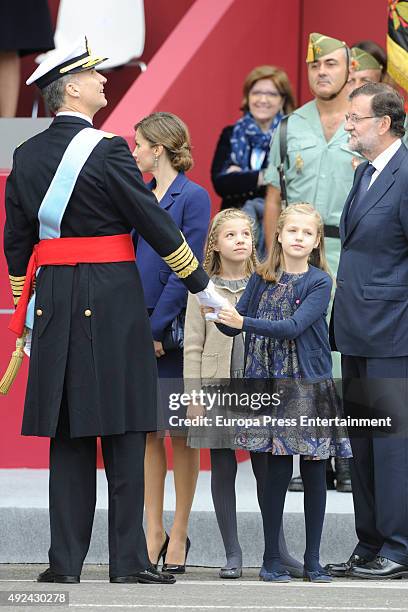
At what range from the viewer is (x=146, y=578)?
632 cm

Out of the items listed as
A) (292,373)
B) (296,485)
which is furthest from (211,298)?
(296,485)

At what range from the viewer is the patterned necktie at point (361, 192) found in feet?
22.4

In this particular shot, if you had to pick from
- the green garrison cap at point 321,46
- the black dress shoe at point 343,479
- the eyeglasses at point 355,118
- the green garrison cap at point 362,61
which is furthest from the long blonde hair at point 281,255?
the green garrison cap at point 362,61

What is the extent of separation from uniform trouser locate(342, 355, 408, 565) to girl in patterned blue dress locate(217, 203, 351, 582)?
181 millimetres

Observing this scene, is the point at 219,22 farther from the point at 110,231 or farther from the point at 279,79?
Result: the point at 110,231

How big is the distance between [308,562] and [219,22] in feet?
11.7

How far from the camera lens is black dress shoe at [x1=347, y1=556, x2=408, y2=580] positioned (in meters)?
6.66

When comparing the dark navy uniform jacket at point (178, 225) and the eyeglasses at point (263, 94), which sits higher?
the eyeglasses at point (263, 94)

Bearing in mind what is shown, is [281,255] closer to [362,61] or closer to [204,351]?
[204,351]

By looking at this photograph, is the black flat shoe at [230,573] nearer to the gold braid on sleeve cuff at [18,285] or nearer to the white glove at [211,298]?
the white glove at [211,298]

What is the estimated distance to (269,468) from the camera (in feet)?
21.6

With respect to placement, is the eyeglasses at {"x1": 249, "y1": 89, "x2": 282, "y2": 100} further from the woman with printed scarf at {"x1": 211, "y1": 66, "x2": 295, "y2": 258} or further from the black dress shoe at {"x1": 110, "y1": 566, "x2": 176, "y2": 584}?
the black dress shoe at {"x1": 110, "y1": 566, "x2": 176, "y2": 584}

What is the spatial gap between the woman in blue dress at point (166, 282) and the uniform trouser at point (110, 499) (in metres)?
0.71

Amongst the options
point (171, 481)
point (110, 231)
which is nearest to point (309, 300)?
point (110, 231)
